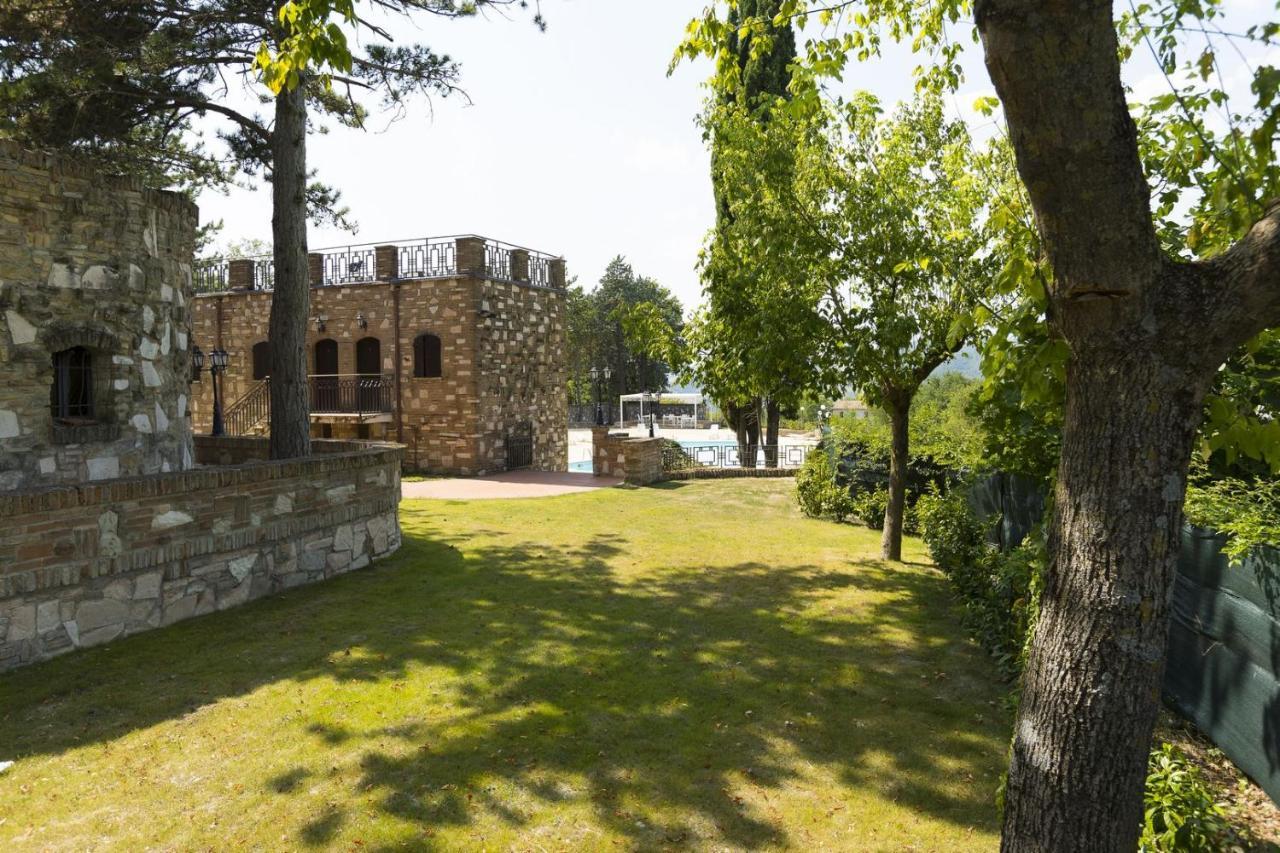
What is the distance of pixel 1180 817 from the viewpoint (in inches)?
127

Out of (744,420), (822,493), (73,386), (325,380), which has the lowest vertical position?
(822,493)

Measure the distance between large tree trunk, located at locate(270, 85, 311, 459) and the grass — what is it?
315 centimetres

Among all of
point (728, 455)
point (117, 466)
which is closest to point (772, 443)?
point (728, 455)

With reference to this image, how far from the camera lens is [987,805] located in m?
4.15

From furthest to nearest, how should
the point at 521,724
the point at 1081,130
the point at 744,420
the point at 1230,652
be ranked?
the point at 744,420 < the point at 521,724 < the point at 1230,652 < the point at 1081,130

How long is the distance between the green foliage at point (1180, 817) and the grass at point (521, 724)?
2.67 feet

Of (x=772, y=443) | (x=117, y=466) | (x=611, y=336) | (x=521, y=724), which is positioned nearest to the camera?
(x=521, y=724)

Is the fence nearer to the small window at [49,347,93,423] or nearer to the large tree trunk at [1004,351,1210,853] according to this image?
the large tree trunk at [1004,351,1210,853]

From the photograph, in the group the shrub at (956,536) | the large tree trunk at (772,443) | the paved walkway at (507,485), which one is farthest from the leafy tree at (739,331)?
the large tree trunk at (772,443)

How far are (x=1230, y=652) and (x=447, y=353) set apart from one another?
61.9 ft

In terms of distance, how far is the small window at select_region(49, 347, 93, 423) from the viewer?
27.3 feet

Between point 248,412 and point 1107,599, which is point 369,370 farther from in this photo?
point 1107,599

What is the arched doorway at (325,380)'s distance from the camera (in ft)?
73.4

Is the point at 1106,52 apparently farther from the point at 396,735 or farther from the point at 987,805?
the point at 396,735
